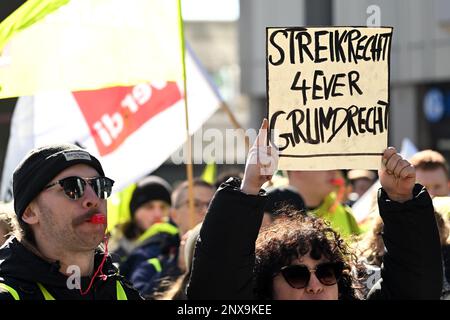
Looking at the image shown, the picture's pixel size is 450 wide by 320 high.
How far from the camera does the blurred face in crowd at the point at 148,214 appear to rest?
7.65 m

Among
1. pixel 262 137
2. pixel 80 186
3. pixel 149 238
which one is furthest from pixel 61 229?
pixel 149 238

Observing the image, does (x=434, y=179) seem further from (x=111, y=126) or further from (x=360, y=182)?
(x=360, y=182)

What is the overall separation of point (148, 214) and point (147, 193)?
6.2 inches

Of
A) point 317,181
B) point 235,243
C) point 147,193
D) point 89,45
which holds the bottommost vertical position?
point 147,193

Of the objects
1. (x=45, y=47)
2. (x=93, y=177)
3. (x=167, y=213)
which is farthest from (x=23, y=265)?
(x=167, y=213)

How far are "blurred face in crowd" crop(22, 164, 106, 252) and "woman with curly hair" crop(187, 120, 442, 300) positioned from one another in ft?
1.14

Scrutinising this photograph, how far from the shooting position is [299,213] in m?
3.50

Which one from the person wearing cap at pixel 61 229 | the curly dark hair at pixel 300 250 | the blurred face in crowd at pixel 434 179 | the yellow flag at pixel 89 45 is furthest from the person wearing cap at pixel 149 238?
the person wearing cap at pixel 61 229

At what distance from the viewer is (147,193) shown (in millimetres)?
7699

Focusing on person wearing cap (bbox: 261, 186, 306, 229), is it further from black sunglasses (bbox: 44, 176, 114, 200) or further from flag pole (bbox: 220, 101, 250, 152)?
black sunglasses (bbox: 44, 176, 114, 200)

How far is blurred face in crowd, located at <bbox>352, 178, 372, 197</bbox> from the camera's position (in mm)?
8484

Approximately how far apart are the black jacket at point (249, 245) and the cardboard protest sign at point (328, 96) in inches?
7.5

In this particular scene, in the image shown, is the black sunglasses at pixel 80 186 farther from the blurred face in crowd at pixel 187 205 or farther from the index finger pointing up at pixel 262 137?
the blurred face in crowd at pixel 187 205
